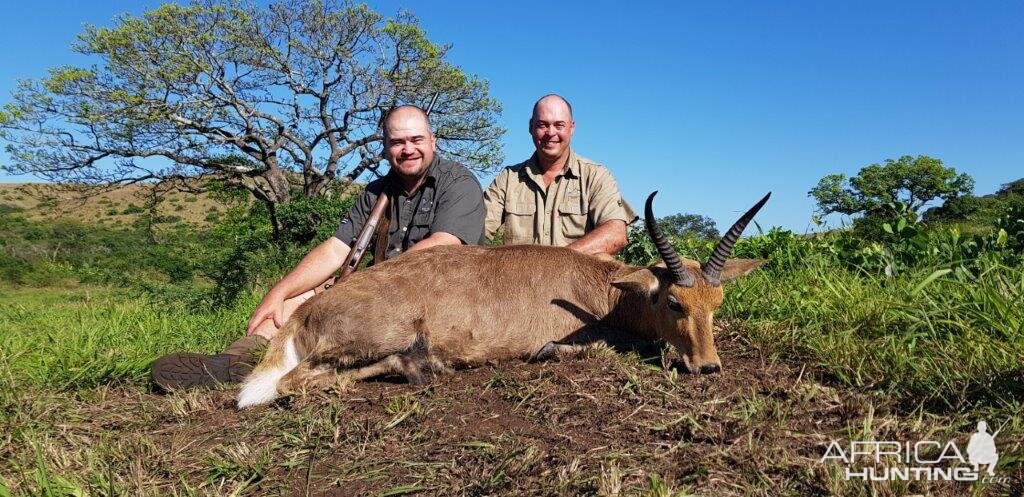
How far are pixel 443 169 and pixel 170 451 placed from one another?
10.5 ft

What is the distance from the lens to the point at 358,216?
6.00 m

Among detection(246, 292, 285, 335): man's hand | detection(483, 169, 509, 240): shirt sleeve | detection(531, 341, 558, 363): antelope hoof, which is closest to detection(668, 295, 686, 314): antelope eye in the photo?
detection(531, 341, 558, 363): antelope hoof

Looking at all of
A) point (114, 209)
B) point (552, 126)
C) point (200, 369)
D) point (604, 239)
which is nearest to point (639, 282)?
point (604, 239)

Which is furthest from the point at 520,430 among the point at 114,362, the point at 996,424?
the point at 114,362

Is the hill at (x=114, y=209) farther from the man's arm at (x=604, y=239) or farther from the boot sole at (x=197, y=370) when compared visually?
the man's arm at (x=604, y=239)

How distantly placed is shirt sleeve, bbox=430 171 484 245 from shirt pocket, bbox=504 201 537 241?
126cm

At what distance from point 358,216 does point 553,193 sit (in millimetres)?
2039

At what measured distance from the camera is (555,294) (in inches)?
189

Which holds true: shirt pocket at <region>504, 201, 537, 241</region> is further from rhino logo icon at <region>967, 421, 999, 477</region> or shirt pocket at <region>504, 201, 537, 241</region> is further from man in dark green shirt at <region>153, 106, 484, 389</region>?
rhino logo icon at <region>967, 421, 999, 477</region>

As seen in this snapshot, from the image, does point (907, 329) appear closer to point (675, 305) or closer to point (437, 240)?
point (675, 305)

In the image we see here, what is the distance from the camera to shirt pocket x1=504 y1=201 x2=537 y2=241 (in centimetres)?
698

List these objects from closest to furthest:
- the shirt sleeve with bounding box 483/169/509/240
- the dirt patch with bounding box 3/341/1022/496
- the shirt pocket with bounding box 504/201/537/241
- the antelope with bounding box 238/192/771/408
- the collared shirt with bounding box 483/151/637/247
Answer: the dirt patch with bounding box 3/341/1022/496, the antelope with bounding box 238/192/771/408, the collared shirt with bounding box 483/151/637/247, the shirt pocket with bounding box 504/201/537/241, the shirt sleeve with bounding box 483/169/509/240

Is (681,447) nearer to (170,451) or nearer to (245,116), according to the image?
(170,451)

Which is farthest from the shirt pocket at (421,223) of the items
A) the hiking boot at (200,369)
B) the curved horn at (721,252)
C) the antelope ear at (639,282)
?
the curved horn at (721,252)
